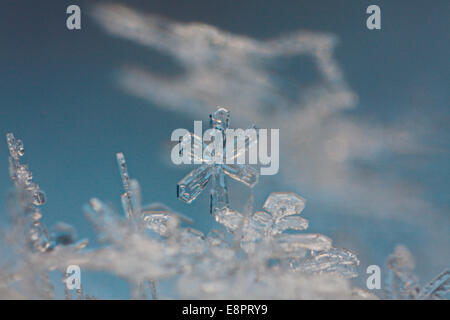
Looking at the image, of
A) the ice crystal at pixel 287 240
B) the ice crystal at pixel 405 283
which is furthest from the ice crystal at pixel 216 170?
the ice crystal at pixel 405 283

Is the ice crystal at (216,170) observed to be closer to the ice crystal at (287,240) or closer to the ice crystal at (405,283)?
the ice crystal at (287,240)

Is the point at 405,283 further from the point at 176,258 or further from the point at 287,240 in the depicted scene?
the point at 176,258

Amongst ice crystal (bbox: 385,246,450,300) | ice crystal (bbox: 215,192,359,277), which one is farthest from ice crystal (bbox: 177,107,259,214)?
ice crystal (bbox: 385,246,450,300)

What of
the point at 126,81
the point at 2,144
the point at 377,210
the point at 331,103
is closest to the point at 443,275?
the point at 377,210

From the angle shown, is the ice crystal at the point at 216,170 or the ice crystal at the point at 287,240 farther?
the ice crystal at the point at 216,170
